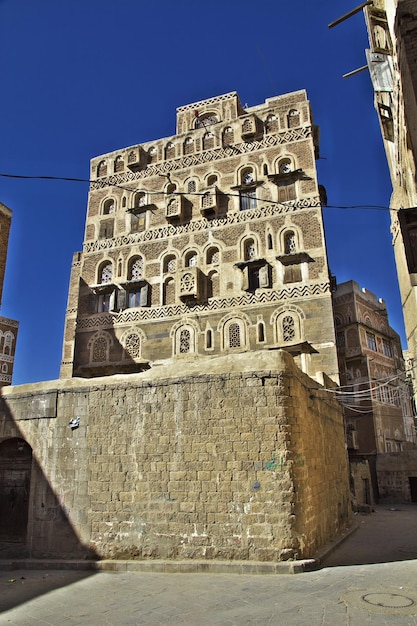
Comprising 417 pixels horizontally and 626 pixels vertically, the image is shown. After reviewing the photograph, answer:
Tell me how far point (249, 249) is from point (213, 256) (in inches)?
70.3

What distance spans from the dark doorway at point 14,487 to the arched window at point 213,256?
12264 millimetres

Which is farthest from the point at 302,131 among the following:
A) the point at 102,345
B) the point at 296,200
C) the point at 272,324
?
the point at 102,345

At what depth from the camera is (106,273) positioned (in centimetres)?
2350

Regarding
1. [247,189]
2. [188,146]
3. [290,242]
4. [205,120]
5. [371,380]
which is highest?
[205,120]

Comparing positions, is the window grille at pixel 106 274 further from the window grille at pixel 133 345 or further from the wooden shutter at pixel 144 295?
the window grille at pixel 133 345

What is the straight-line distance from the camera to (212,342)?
787 inches

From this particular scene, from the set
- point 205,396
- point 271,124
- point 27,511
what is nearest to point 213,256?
point 271,124

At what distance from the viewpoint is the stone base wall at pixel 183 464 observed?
8914 mm

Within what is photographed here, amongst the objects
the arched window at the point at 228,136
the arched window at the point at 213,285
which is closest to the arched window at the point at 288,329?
the arched window at the point at 213,285

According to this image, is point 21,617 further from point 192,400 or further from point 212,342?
point 212,342

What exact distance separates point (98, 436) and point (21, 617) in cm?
431

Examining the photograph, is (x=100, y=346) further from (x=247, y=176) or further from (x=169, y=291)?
(x=247, y=176)

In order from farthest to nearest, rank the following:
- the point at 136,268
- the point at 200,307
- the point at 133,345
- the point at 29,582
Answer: the point at 136,268 → the point at 133,345 → the point at 200,307 → the point at 29,582

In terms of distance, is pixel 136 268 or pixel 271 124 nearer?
pixel 271 124
